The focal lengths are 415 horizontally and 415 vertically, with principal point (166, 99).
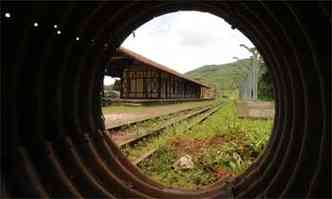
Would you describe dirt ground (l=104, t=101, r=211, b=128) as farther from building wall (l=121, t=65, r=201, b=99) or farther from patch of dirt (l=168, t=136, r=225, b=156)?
building wall (l=121, t=65, r=201, b=99)

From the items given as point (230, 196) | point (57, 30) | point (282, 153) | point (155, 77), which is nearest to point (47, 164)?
point (57, 30)

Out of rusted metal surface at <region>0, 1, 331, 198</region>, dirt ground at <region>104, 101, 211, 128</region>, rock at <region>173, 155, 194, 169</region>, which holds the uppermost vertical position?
rusted metal surface at <region>0, 1, 331, 198</region>

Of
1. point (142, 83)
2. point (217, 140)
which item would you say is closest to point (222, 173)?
point (217, 140)

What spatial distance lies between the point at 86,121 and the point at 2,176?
2.01m

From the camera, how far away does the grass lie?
6816 millimetres

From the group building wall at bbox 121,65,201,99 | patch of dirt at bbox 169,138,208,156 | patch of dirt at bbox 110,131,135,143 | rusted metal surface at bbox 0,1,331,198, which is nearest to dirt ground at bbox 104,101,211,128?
patch of dirt at bbox 110,131,135,143

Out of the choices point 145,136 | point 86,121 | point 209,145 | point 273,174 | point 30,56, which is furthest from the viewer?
point 145,136

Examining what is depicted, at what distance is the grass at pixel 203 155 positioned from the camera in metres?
6.82

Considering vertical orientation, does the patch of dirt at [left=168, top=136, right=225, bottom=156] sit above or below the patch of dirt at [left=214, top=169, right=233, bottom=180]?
above

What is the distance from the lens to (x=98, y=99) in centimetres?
489

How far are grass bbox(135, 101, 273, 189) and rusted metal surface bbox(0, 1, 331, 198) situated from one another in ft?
5.07

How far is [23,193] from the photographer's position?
8.57ft

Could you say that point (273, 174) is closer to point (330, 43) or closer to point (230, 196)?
point (230, 196)

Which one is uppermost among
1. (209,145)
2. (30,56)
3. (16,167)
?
(30,56)
